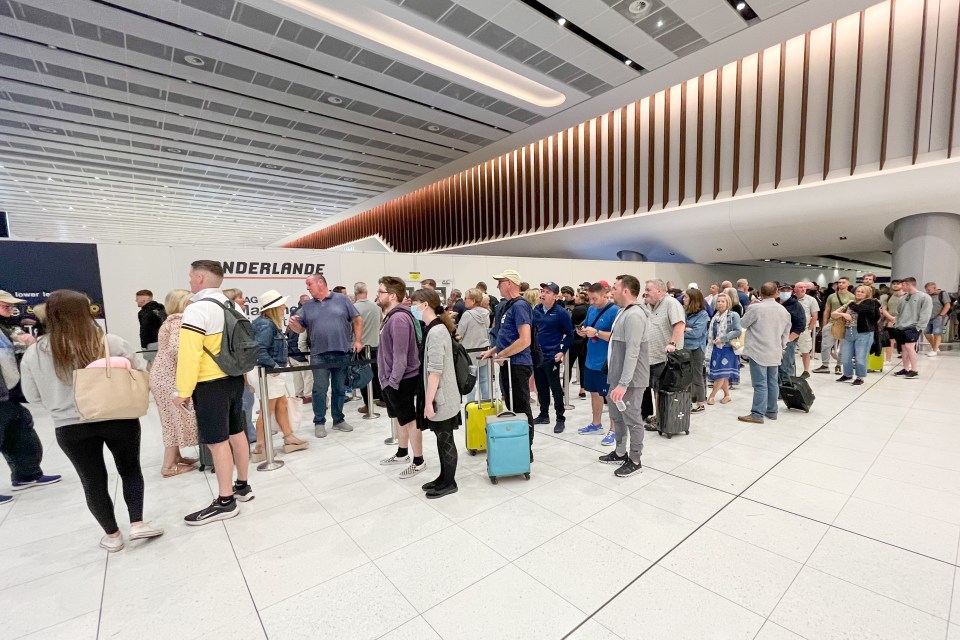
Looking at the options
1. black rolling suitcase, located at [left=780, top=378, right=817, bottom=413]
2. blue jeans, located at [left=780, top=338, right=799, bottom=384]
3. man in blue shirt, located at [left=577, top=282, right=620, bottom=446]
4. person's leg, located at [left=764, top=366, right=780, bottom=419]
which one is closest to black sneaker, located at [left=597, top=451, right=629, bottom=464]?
man in blue shirt, located at [left=577, top=282, right=620, bottom=446]

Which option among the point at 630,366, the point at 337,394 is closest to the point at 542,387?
the point at 630,366

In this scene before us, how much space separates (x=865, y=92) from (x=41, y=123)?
1909 cm

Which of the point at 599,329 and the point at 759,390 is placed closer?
the point at 599,329

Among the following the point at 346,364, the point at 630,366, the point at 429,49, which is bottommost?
the point at 346,364

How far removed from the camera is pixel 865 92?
936 cm

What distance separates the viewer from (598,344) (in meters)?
4.25

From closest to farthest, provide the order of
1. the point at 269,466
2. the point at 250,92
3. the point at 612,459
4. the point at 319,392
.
A: the point at 612,459, the point at 269,466, the point at 319,392, the point at 250,92

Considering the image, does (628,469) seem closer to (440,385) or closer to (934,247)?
(440,385)

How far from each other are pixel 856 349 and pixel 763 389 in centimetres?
311

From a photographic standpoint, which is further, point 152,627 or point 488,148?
point 488,148

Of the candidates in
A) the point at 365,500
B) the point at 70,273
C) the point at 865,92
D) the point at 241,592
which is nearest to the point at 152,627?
the point at 241,592

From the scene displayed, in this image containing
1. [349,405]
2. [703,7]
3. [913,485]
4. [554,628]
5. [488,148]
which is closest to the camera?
[554,628]

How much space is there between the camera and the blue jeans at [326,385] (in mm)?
4672

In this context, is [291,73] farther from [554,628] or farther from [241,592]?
[554,628]
